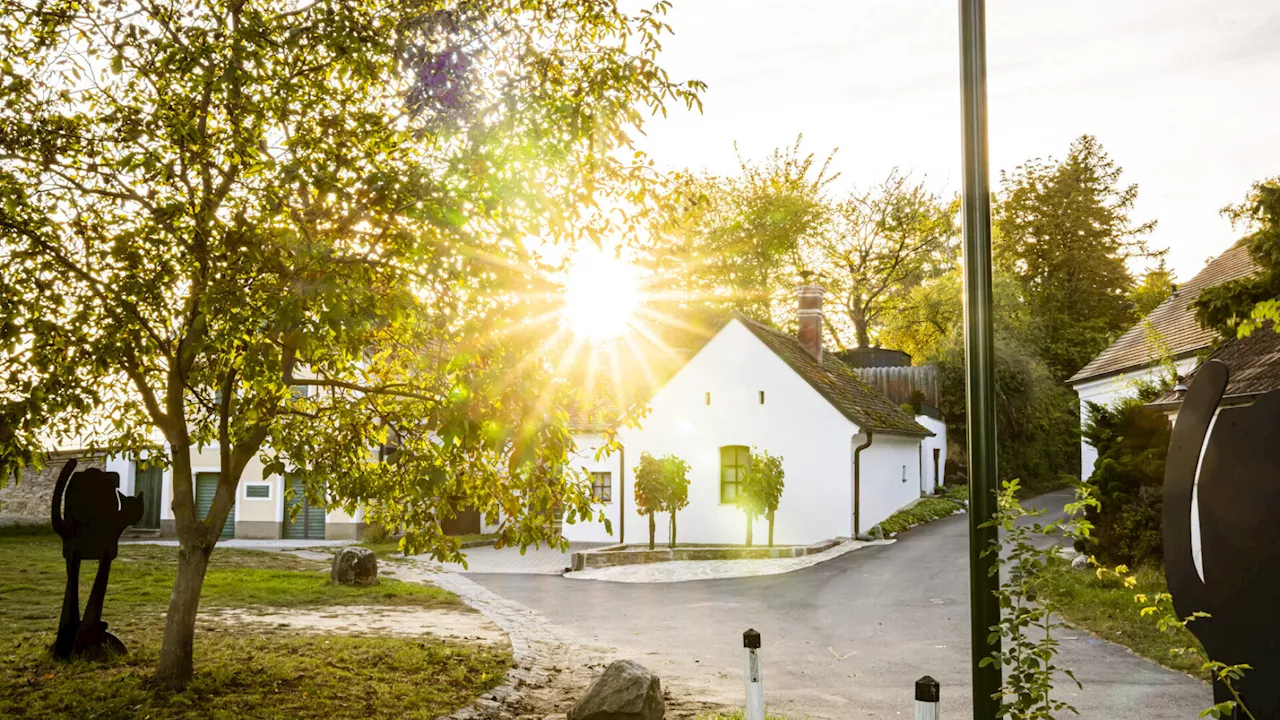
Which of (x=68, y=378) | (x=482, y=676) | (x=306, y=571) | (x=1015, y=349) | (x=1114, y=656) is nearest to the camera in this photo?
(x=68, y=378)

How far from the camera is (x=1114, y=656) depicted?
10.1 meters

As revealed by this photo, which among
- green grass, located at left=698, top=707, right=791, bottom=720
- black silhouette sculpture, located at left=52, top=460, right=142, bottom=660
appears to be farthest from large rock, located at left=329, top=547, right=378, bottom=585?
green grass, located at left=698, top=707, right=791, bottom=720

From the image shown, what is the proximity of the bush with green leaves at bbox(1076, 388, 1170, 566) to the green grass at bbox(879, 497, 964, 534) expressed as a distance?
9409 mm

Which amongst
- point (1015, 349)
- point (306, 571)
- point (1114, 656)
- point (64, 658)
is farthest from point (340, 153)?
point (1015, 349)

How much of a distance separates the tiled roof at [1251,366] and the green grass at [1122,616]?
3.01m

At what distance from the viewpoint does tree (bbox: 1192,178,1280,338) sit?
6867 mm

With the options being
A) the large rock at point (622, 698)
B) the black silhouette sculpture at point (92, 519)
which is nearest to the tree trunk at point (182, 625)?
the black silhouette sculpture at point (92, 519)

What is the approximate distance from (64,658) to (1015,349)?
37310mm

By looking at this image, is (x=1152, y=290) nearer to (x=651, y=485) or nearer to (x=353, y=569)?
(x=651, y=485)

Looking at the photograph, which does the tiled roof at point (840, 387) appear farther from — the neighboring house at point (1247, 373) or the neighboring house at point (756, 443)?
the neighboring house at point (1247, 373)

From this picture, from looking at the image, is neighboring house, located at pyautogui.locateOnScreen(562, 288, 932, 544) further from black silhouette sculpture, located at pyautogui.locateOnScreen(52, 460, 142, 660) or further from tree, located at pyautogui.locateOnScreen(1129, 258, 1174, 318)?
tree, located at pyautogui.locateOnScreen(1129, 258, 1174, 318)

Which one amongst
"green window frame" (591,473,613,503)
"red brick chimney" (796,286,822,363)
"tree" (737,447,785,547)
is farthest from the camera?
"red brick chimney" (796,286,822,363)

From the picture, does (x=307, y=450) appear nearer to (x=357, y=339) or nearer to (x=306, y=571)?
(x=357, y=339)

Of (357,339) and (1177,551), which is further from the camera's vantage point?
(357,339)
